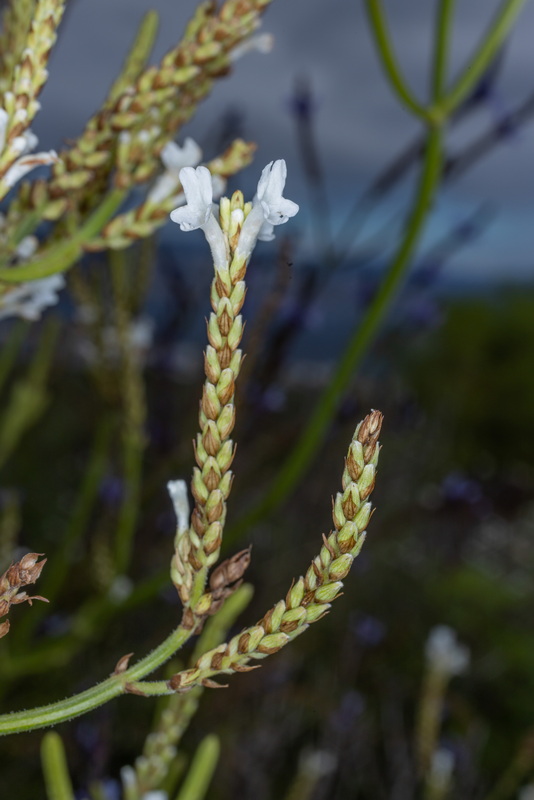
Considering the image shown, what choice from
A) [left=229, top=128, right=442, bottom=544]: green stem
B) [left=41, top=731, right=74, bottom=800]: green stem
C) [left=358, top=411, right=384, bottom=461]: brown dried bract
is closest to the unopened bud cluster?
[left=358, top=411, right=384, bottom=461]: brown dried bract

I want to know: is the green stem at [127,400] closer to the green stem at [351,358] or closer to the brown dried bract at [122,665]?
the green stem at [351,358]

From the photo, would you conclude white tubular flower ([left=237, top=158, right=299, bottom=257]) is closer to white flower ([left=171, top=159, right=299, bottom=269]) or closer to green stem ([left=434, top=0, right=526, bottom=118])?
white flower ([left=171, top=159, right=299, bottom=269])

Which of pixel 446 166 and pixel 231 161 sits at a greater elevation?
pixel 446 166

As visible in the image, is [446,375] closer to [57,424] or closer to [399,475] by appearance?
[399,475]

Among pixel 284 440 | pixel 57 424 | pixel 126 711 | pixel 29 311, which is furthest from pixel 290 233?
pixel 57 424

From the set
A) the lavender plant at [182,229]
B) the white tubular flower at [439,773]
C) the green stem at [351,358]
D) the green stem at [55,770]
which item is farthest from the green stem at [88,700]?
the white tubular flower at [439,773]

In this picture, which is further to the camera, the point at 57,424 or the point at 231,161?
the point at 57,424
